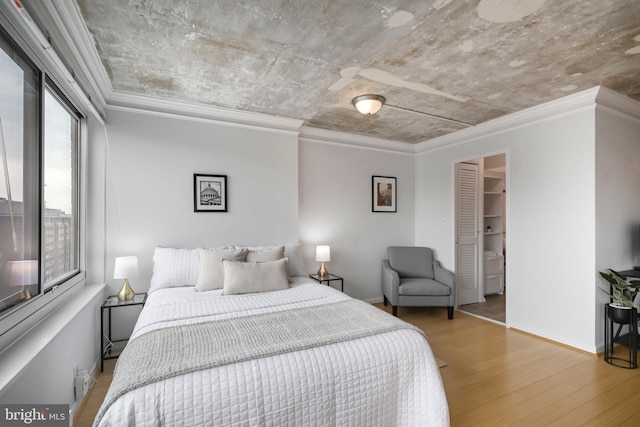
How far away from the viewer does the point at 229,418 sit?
1309mm

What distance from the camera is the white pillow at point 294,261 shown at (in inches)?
132

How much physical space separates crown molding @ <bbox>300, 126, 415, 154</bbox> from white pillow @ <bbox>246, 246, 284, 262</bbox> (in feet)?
5.69

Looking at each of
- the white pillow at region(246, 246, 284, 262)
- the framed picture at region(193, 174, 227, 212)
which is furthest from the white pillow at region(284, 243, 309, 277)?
the framed picture at region(193, 174, 227, 212)

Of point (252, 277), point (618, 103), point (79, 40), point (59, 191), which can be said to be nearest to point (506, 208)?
point (618, 103)

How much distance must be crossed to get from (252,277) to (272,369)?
1.30m

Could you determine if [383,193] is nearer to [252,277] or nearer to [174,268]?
[252,277]

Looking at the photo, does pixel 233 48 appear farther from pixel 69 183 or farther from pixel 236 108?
pixel 69 183

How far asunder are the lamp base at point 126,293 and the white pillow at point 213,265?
2.17ft

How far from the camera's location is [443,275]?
4.16 metres

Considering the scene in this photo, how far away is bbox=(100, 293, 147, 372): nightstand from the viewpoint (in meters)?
2.63

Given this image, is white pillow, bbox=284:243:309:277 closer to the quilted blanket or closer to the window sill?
the quilted blanket

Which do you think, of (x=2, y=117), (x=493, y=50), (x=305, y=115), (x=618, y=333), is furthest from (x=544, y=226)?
(x=2, y=117)

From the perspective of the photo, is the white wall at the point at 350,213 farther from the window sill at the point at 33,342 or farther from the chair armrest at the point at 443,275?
the window sill at the point at 33,342

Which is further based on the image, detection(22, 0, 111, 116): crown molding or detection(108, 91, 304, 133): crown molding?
detection(108, 91, 304, 133): crown molding
